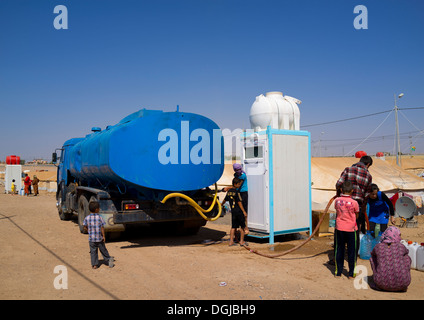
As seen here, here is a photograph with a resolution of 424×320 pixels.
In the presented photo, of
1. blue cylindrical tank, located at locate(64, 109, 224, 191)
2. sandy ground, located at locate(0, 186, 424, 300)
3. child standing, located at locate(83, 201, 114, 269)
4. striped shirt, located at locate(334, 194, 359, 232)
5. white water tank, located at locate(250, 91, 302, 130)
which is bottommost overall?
sandy ground, located at locate(0, 186, 424, 300)

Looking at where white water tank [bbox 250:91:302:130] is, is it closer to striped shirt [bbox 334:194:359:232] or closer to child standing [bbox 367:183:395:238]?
child standing [bbox 367:183:395:238]

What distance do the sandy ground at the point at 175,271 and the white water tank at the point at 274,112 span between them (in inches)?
120

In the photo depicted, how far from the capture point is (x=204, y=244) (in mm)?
8930

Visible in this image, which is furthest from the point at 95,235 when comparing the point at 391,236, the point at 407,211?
the point at 407,211

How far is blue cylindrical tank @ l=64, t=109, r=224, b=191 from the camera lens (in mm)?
7844

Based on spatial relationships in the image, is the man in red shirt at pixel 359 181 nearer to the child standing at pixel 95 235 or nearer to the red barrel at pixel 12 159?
the child standing at pixel 95 235

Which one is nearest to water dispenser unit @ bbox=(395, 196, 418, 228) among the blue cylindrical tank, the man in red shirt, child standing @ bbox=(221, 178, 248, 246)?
the man in red shirt

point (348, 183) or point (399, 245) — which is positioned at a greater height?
point (348, 183)

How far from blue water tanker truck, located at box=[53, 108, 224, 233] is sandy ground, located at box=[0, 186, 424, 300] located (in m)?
0.89

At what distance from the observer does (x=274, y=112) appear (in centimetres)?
944

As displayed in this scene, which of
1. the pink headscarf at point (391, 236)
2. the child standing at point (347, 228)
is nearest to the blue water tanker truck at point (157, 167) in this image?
the child standing at point (347, 228)

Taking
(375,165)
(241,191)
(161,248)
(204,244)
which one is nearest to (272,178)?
(241,191)
